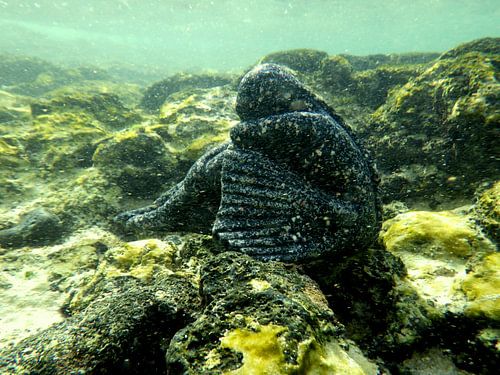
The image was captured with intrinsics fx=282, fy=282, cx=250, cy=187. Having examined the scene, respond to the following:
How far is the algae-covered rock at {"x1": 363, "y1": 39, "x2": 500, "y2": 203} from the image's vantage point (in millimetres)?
3439

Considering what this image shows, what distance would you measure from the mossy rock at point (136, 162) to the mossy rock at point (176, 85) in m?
5.97

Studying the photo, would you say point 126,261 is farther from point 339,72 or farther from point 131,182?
point 339,72

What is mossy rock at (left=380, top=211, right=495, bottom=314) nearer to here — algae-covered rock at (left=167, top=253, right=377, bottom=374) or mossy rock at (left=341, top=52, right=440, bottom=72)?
algae-covered rock at (left=167, top=253, right=377, bottom=374)

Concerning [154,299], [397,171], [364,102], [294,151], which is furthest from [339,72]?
[154,299]

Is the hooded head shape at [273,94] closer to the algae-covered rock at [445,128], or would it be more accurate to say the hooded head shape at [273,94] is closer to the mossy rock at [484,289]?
the mossy rock at [484,289]

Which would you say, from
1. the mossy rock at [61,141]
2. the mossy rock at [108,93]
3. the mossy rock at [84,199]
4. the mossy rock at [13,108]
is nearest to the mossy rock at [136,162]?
the mossy rock at [84,199]

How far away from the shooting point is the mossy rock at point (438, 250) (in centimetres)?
219

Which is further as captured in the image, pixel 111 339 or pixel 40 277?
pixel 40 277

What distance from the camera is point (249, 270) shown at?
184 cm

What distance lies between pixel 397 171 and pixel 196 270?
10.8 ft

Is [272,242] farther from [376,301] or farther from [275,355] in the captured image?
[275,355]

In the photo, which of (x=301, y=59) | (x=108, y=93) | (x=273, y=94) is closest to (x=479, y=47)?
(x=301, y=59)

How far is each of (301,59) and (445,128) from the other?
6.34 meters

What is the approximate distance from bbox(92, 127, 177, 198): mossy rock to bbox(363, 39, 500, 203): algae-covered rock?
3.54m
